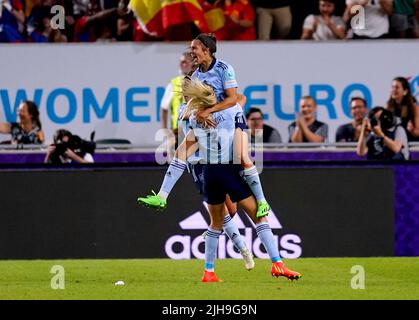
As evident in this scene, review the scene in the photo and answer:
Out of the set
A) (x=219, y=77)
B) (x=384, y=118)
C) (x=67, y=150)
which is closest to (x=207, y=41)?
(x=219, y=77)

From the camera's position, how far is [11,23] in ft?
67.3

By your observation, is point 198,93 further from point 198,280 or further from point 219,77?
point 198,280

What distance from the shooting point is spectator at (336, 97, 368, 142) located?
19141 millimetres

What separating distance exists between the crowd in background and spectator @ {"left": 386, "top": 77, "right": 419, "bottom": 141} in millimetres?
1230

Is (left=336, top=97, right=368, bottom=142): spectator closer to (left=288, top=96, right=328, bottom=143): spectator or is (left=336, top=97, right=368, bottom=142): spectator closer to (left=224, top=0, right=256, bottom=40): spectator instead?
(left=288, top=96, right=328, bottom=143): spectator

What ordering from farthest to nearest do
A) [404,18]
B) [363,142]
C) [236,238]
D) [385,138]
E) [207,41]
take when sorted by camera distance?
1. [404,18]
2. [363,142]
3. [385,138]
4. [236,238]
5. [207,41]

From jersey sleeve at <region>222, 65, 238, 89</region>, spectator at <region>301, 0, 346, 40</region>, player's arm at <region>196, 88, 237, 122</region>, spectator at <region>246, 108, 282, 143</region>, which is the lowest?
spectator at <region>246, 108, 282, 143</region>

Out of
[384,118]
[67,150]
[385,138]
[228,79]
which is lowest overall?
[67,150]

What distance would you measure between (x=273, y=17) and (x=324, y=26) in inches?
29.3

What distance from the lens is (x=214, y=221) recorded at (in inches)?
551

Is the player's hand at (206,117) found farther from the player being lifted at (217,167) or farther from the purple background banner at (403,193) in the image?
the purple background banner at (403,193)

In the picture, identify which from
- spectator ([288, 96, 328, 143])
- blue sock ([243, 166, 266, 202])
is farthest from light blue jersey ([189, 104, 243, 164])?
spectator ([288, 96, 328, 143])

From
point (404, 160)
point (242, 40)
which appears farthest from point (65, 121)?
point (404, 160)

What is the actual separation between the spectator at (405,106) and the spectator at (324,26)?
1433 mm
